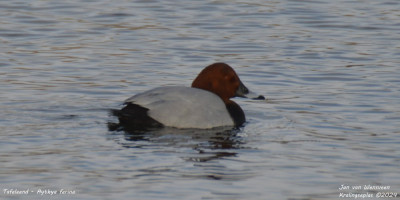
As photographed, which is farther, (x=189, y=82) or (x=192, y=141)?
(x=189, y=82)

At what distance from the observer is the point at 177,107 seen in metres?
9.27

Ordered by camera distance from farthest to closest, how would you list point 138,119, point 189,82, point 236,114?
point 189,82
point 236,114
point 138,119

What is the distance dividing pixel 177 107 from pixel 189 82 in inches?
91.5

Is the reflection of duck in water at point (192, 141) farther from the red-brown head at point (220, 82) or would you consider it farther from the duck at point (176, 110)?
the red-brown head at point (220, 82)

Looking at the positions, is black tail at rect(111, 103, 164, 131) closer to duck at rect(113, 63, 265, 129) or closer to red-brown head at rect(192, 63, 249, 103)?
duck at rect(113, 63, 265, 129)

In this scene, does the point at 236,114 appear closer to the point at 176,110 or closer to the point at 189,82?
the point at 176,110

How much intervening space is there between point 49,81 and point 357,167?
4898mm

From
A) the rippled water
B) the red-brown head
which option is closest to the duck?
the rippled water

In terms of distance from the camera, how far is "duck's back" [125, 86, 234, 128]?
923 cm

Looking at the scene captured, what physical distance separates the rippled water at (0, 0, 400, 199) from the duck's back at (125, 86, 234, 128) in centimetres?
16

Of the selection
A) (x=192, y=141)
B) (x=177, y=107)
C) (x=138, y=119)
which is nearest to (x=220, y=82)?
(x=177, y=107)

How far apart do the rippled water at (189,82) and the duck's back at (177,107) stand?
16 cm

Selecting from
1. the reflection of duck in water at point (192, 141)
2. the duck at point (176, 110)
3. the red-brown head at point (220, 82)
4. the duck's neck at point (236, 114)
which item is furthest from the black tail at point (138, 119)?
the red-brown head at point (220, 82)

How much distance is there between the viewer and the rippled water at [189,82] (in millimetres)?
7328
